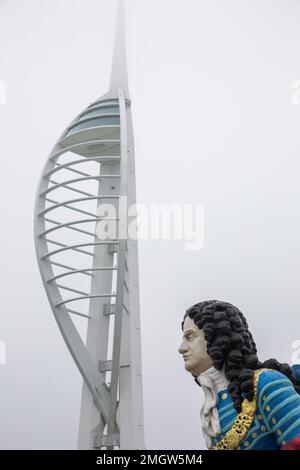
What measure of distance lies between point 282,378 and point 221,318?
110 centimetres

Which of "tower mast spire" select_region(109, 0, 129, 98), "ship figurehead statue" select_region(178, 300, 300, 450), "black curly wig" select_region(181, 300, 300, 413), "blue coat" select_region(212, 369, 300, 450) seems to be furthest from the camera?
"tower mast spire" select_region(109, 0, 129, 98)

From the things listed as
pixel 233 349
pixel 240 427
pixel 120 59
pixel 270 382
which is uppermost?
pixel 120 59

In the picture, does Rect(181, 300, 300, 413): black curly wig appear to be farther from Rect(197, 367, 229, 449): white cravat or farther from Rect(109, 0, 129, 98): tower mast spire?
Rect(109, 0, 129, 98): tower mast spire

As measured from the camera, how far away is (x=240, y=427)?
7.14 m

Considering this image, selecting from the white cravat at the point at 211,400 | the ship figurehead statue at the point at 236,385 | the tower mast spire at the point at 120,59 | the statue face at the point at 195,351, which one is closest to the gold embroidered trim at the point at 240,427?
the ship figurehead statue at the point at 236,385

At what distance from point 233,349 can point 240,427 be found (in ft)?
3.11

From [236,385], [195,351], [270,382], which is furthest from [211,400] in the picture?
[270,382]

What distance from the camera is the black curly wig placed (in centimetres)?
736

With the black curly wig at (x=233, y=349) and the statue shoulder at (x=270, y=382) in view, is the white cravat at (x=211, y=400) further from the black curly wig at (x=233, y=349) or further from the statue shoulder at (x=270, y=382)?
the statue shoulder at (x=270, y=382)

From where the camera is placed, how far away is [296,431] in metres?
6.78

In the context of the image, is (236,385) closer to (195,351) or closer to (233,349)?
(233,349)

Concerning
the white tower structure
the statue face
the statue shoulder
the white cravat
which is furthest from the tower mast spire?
the statue shoulder
